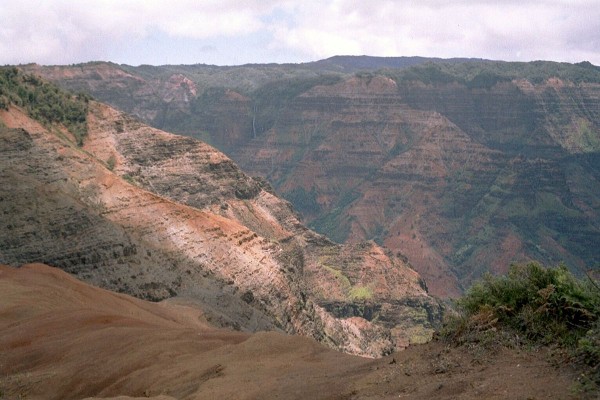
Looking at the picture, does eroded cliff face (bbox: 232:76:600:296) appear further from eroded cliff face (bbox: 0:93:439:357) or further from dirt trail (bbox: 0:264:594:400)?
dirt trail (bbox: 0:264:594:400)

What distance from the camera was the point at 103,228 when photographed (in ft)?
150

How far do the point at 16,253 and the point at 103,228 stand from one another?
16.9 feet

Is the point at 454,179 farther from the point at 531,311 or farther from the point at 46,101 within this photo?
the point at 531,311

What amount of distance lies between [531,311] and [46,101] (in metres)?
59.9

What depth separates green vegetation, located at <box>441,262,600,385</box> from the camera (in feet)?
46.3

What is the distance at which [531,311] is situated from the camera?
15047 millimetres

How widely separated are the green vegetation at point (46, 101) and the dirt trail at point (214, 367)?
37.0 m

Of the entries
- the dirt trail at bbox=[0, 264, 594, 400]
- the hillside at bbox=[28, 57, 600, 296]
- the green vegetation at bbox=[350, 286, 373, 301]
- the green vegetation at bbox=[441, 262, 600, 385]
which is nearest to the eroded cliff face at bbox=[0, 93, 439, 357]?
the green vegetation at bbox=[350, 286, 373, 301]

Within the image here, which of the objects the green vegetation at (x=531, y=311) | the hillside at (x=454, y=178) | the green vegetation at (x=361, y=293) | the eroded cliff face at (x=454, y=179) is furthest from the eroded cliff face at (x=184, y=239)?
the hillside at (x=454, y=178)

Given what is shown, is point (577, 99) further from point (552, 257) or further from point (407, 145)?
point (552, 257)

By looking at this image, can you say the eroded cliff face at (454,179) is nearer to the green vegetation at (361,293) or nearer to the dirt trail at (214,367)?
the green vegetation at (361,293)

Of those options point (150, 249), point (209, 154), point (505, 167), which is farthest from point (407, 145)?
point (150, 249)

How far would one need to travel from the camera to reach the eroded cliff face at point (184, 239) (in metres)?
44.5

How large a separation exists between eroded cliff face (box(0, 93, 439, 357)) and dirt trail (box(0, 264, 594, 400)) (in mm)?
13228
